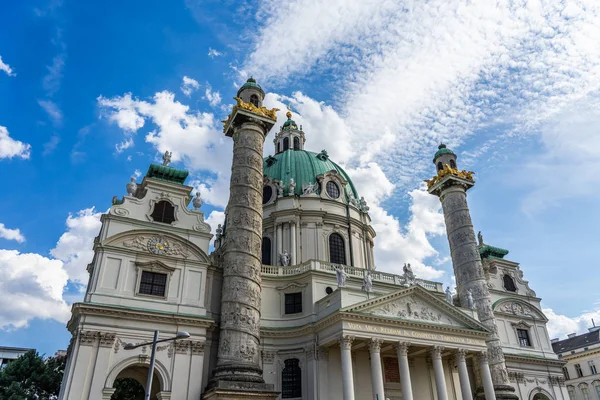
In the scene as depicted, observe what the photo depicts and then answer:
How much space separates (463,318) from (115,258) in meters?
22.8

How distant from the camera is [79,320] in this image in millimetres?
25641

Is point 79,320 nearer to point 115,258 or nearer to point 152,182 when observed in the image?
point 115,258

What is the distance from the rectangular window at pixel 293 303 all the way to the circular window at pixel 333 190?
13555 millimetres

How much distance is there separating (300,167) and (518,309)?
23.6 metres

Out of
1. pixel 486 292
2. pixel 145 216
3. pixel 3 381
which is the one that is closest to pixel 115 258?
pixel 145 216

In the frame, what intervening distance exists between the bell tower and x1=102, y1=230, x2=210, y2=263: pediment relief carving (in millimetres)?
20744

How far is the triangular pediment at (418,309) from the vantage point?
30.1 meters

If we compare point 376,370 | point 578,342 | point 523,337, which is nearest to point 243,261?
point 376,370

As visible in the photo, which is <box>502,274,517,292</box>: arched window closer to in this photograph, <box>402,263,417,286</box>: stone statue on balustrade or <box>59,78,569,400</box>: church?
<box>59,78,569,400</box>: church

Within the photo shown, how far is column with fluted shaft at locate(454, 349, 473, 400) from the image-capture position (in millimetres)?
29672

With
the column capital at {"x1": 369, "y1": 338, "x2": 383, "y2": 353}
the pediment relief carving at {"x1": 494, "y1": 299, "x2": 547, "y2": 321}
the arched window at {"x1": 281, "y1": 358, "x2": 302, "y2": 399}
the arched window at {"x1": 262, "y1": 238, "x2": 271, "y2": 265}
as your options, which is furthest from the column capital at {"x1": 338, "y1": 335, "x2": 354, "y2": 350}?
the pediment relief carving at {"x1": 494, "y1": 299, "x2": 547, "y2": 321}

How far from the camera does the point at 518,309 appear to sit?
42.4 meters

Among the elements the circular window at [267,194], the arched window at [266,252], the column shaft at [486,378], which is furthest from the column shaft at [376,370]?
Answer: the circular window at [267,194]

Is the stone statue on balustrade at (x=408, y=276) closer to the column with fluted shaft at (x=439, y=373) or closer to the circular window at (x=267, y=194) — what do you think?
the column with fluted shaft at (x=439, y=373)
